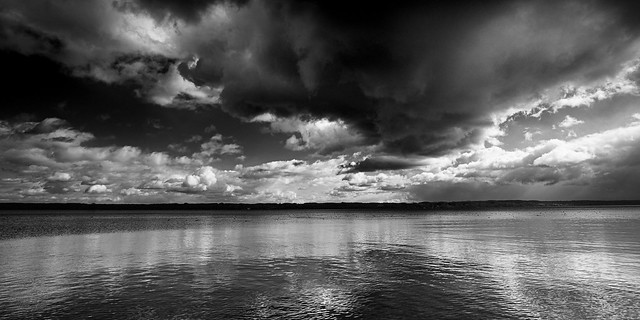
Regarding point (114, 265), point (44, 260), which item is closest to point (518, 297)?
point (114, 265)

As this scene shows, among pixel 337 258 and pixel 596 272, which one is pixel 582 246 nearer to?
pixel 596 272

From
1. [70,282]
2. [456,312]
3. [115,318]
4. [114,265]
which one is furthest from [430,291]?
[114,265]

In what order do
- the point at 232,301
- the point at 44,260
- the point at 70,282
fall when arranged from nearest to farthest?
the point at 232,301 < the point at 70,282 < the point at 44,260

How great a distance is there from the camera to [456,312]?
21.6 metres

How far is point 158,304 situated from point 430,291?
1715 cm

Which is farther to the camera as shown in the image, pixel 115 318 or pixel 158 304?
pixel 158 304

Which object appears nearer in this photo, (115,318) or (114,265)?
(115,318)

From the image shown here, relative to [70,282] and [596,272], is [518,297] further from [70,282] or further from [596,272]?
[70,282]

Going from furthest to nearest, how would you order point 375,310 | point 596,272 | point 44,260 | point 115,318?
point 44,260 → point 596,272 → point 375,310 → point 115,318

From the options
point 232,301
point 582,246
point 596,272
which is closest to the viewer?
point 232,301

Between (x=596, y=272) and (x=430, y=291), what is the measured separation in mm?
16679

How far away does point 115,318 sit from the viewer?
67.9 ft

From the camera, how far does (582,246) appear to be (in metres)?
50.7

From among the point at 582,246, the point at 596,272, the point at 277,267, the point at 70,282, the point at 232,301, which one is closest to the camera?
the point at 232,301
